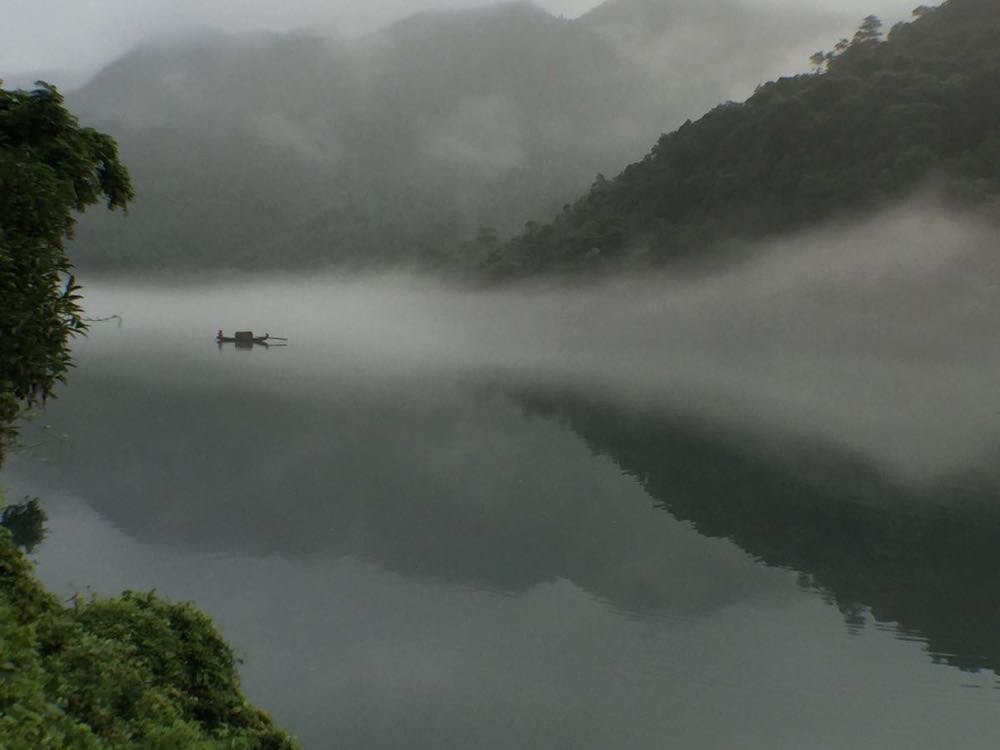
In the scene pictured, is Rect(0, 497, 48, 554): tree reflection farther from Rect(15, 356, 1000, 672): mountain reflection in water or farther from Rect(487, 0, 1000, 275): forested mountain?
A: Rect(487, 0, 1000, 275): forested mountain

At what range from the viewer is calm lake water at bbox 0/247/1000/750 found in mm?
14141

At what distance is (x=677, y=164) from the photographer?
91312 millimetres

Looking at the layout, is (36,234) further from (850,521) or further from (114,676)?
(850,521)

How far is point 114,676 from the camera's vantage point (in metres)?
4.39

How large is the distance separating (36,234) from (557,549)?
58.1ft

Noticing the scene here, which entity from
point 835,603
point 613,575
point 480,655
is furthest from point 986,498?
point 480,655

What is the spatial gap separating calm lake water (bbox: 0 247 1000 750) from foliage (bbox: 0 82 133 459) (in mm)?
632

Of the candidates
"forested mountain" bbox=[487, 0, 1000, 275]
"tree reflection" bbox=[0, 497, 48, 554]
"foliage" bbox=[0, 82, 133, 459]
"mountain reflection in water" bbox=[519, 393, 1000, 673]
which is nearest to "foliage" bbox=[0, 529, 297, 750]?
"foliage" bbox=[0, 82, 133, 459]

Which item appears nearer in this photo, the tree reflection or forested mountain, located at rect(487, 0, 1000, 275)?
the tree reflection

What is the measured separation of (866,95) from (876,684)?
77.5 metres

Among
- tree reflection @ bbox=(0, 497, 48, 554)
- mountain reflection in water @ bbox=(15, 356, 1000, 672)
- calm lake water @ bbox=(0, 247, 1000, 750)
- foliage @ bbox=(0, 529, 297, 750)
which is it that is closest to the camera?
foliage @ bbox=(0, 529, 297, 750)

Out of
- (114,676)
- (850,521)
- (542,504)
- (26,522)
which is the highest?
(114,676)

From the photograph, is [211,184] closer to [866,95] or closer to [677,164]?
[677,164]

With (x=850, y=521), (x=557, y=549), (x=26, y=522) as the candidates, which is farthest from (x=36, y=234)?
(x=850, y=521)
